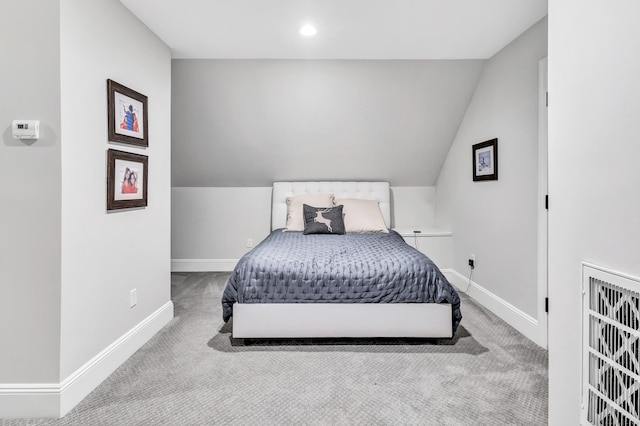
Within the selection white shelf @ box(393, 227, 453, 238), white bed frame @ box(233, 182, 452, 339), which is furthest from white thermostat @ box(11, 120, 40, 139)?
white shelf @ box(393, 227, 453, 238)

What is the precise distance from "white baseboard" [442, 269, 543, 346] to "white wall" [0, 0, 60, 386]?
2985mm

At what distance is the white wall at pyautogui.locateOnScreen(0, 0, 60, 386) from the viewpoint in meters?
1.80

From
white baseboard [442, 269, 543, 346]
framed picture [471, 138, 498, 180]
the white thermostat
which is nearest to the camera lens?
the white thermostat

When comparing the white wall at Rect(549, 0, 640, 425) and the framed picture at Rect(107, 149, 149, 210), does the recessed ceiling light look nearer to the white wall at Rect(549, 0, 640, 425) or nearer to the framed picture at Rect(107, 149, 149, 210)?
the framed picture at Rect(107, 149, 149, 210)

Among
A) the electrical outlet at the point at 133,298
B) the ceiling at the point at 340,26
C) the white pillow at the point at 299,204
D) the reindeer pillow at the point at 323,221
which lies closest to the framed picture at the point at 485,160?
the ceiling at the point at 340,26

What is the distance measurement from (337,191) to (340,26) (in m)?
2.26

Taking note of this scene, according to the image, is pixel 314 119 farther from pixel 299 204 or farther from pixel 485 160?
pixel 485 160

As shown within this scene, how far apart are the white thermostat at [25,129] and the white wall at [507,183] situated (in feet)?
10.0

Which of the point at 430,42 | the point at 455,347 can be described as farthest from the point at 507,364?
the point at 430,42

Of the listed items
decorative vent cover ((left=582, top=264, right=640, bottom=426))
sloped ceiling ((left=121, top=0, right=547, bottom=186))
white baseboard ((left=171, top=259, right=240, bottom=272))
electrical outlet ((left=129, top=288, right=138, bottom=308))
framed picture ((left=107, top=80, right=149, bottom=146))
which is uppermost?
sloped ceiling ((left=121, top=0, right=547, bottom=186))

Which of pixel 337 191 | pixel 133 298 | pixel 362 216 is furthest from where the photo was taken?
pixel 337 191

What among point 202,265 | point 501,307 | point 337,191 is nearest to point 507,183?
point 501,307

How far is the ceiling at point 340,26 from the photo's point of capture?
2.39 metres

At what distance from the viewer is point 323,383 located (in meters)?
2.11
